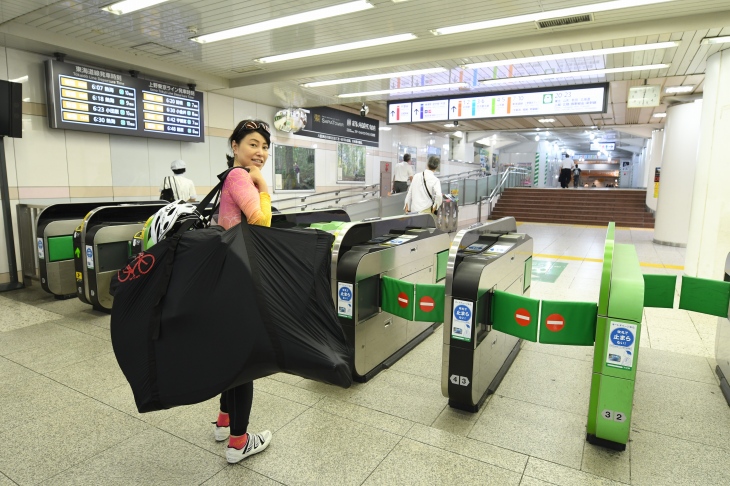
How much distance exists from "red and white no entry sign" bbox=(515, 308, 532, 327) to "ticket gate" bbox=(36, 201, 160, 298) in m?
4.67

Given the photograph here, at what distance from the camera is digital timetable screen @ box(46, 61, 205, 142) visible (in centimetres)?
530

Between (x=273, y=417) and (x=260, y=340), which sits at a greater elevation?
(x=260, y=340)

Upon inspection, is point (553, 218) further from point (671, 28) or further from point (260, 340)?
point (260, 340)

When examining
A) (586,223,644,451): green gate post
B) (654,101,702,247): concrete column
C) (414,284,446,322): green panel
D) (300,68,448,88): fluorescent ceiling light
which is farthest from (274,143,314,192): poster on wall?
(586,223,644,451): green gate post

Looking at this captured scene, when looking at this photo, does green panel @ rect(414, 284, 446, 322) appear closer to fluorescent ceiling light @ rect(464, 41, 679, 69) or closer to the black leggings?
the black leggings

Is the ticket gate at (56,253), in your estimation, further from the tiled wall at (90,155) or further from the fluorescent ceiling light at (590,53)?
the fluorescent ceiling light at (590,53)

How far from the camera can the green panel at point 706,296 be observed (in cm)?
276

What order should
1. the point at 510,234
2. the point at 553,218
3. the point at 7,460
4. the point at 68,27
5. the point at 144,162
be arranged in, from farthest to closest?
the point at 553,218 < the point at 144,162 < the point at 68,27 < the point at 510,234 < the point at 7,460

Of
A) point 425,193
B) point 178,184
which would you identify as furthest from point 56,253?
point 425,193

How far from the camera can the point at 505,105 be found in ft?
22.8

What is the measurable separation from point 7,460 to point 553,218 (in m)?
14.0

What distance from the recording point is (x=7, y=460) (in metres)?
2.04

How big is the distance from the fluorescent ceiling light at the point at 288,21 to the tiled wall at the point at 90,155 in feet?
7.05

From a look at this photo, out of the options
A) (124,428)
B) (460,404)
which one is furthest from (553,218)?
(124,428)
